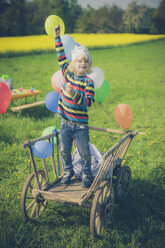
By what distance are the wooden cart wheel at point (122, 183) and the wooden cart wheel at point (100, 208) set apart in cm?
27

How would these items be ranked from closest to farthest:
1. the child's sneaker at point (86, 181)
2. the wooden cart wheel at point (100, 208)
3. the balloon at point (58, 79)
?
→ the wooden cart wheel at point (100, 208) → the child's sneaker at point (86, 181) → the balloon at point (58, 79)

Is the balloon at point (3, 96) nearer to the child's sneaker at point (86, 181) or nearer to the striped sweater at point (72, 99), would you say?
the striped sweater at point (72, 99)

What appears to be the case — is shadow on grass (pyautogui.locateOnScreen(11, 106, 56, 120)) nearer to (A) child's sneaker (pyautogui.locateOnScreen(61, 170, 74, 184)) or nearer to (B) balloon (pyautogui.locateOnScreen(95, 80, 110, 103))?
(B) balloon (pyautogui.locateOnScreen(95, 80, 110, 103))

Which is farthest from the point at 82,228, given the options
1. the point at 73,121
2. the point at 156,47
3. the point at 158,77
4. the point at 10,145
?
the point at 156,47

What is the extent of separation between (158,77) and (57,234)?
987 cm

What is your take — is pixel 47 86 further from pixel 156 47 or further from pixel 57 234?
pixel 156 47

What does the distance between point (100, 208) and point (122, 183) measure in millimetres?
695

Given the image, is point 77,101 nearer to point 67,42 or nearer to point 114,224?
→ point 67,42

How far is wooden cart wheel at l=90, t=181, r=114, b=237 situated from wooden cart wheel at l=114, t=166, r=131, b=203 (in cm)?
27

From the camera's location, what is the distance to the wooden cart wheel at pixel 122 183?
2.62 m

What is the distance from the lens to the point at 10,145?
412 cm

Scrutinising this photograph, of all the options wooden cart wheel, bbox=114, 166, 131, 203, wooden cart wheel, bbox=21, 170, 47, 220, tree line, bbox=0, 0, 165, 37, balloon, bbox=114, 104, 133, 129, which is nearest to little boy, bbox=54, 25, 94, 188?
wooden cart wheel, bbox=114, 166, 131, 203

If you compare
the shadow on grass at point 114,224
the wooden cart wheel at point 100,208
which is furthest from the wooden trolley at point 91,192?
the shadow on grass at point 114,224

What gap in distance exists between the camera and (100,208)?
2184mm
